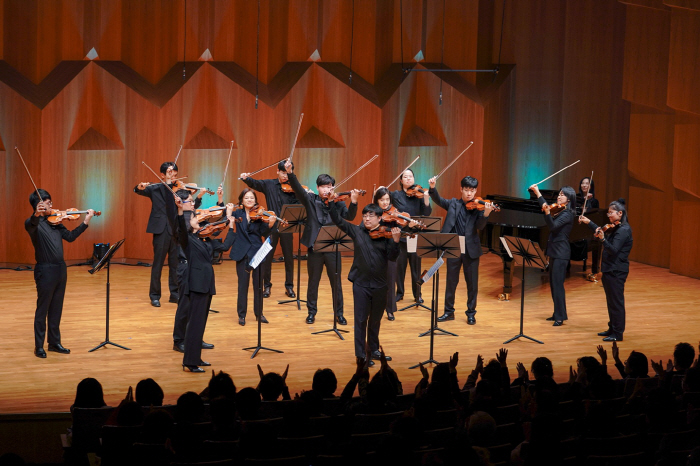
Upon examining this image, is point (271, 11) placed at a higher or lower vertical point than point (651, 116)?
higher

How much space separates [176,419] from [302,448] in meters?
0.78

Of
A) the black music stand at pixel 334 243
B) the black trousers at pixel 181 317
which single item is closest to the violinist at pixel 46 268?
the black trousers at pixel 181 317

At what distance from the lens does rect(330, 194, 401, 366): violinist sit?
692 centimetres

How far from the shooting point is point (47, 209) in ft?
23.3

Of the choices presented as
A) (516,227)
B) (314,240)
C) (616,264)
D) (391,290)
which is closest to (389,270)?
(391,290)

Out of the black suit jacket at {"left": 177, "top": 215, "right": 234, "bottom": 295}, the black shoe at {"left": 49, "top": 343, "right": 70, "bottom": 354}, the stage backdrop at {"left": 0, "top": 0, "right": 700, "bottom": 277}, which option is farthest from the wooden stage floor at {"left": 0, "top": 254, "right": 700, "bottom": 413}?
the stage backdrop at {"left": 0, "top": 0, "right": 700, "bottom": 277}

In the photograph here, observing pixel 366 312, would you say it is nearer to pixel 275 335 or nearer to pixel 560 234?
pixel 275 335

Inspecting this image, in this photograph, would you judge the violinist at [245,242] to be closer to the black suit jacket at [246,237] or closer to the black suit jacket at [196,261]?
the black suit jacket at [246,237]

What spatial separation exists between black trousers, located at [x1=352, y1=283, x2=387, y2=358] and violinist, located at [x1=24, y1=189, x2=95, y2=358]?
257 centimetres

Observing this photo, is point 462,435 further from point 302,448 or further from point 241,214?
point 241,214

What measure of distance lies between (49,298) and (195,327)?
1.47 m

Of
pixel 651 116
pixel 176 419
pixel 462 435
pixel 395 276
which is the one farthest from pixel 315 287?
pixel 651 116

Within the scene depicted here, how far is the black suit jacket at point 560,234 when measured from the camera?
28.8 feet

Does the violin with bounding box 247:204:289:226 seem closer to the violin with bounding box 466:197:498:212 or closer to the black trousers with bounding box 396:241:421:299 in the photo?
the black trousers with bounding box 396:241:421:299
